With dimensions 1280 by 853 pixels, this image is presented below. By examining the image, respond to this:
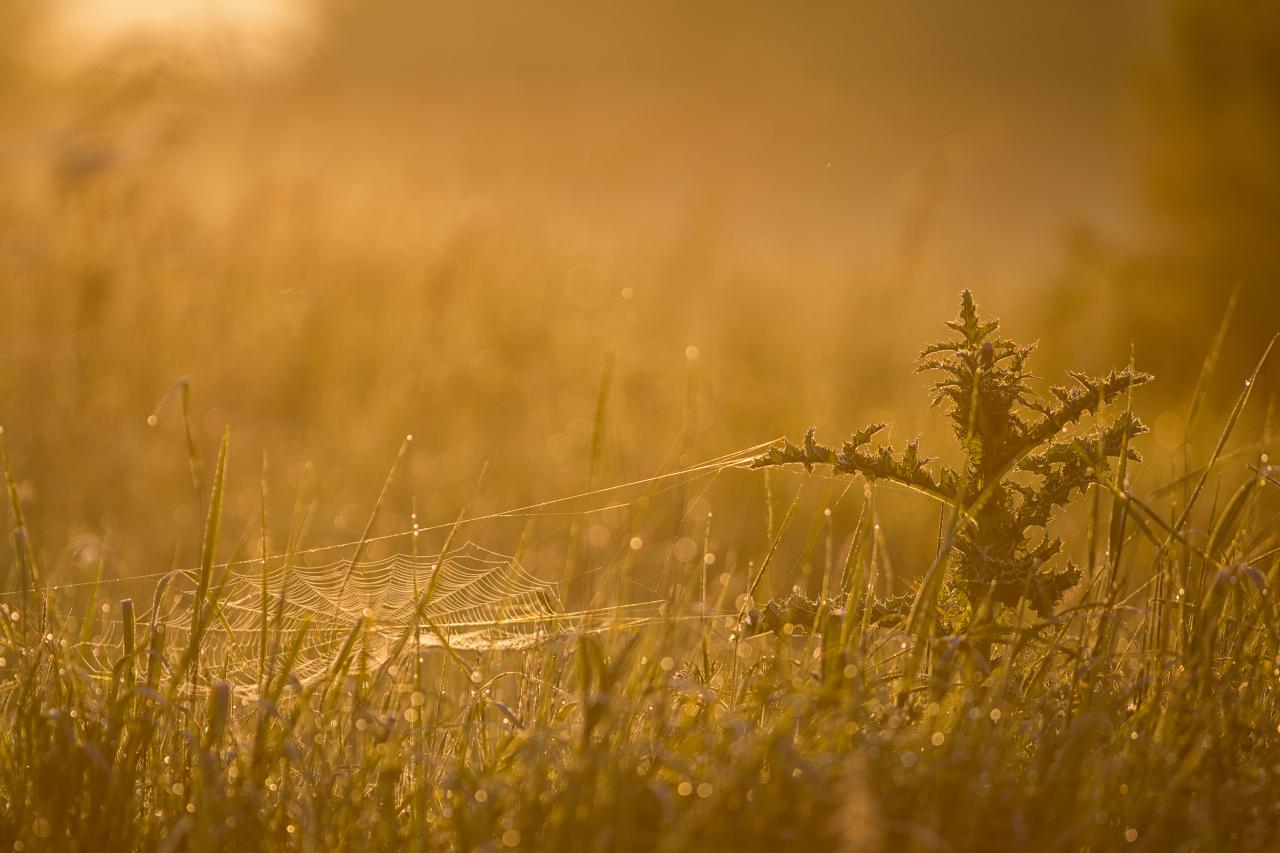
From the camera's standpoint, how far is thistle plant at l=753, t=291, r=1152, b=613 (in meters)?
1.97

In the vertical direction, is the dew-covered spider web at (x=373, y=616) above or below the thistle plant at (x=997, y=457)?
below

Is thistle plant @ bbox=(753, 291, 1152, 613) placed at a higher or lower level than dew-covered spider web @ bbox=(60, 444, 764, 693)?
higher

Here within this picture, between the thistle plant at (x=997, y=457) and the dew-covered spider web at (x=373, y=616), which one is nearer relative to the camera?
the thistle plant at (x=997, y=457)

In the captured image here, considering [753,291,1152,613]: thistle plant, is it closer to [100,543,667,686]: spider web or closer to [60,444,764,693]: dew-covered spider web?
[60,444,764,693]: dew-covered spider web

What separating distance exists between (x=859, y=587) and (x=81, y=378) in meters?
4.16

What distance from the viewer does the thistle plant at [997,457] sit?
1972mm

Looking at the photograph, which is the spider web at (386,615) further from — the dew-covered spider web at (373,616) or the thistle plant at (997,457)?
the thistle plant at (997,457)

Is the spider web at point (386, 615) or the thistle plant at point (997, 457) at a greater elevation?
the thistle plant at point (997, 457)

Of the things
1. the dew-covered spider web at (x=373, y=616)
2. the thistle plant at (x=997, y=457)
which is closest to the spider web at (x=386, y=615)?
the dew-covered spider web at (x=373, y=616)

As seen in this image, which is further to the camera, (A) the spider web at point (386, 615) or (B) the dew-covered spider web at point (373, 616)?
(A) the spider web at point (386, 615)

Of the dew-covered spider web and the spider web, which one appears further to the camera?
the spider web

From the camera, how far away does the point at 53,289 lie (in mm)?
5762

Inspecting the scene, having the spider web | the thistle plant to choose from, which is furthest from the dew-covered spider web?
the thistle plant

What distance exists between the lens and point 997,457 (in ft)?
6.78
